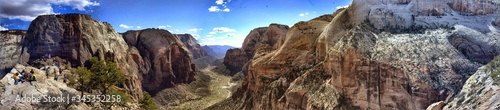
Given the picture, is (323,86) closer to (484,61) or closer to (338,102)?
(338,102)

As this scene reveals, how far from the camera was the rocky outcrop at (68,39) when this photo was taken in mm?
55031

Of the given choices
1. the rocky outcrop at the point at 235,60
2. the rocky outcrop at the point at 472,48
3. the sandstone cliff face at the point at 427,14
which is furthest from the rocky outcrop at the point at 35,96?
the rocky outcrop at the point at 235,60

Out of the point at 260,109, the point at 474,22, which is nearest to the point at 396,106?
the point at 474,22

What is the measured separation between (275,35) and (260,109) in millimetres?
59866

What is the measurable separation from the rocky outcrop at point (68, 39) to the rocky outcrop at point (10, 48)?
3.75 ft

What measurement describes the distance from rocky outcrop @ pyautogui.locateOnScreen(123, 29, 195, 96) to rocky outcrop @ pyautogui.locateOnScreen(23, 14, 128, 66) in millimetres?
13352

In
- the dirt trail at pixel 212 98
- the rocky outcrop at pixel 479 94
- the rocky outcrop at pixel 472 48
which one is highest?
the rocky outcrop at pixel 472 48

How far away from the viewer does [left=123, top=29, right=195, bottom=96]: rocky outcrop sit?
8088 centimetres

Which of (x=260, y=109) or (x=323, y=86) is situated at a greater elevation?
(x=323, y=86)

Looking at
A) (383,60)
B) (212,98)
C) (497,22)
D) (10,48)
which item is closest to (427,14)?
(497,22)

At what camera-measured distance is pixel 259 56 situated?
55.2m

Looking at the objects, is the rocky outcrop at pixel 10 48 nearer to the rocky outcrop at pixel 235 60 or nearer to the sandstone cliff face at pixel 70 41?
the sandstone cliff face at pixel 70 41

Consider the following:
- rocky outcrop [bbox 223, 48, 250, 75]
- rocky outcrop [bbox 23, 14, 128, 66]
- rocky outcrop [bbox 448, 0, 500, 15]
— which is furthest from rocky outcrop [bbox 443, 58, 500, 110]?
rocky outcrop [bbox 223, 48, 250, 75]

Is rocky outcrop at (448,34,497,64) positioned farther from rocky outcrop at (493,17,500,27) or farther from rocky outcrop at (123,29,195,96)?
rocky outcrop at (123,29,195,96)
